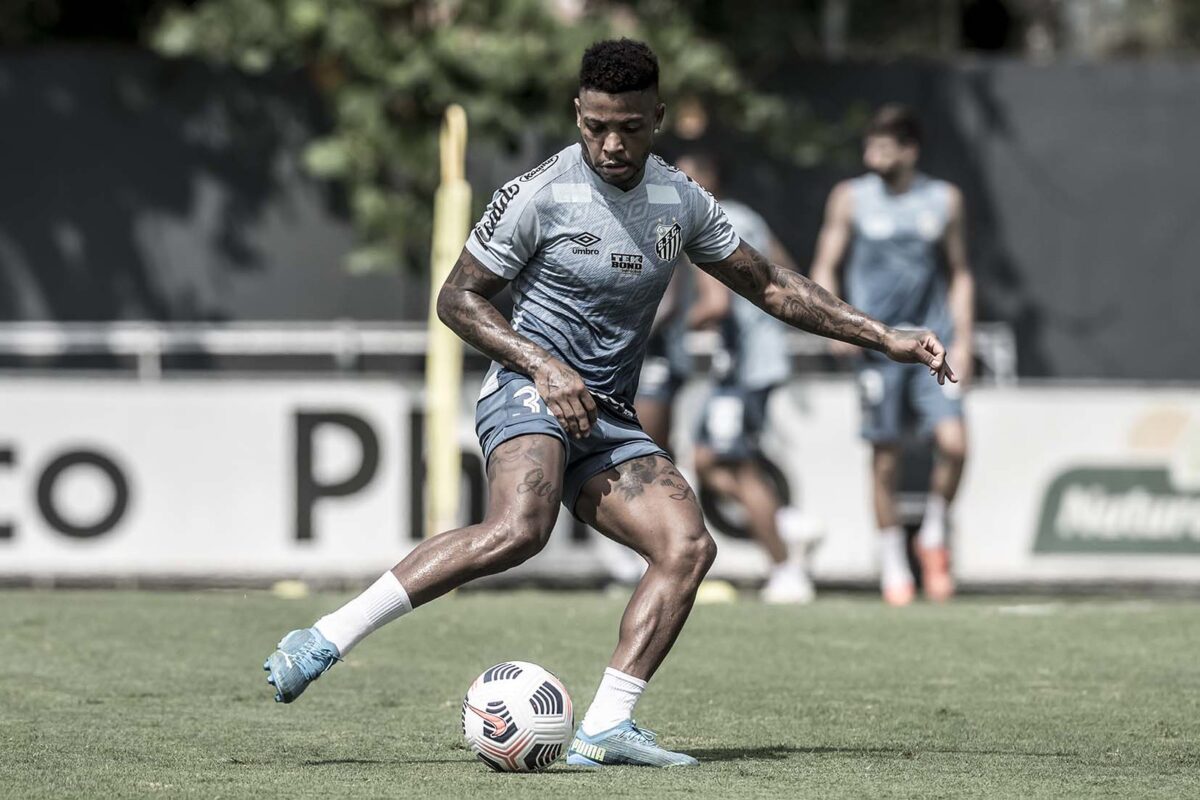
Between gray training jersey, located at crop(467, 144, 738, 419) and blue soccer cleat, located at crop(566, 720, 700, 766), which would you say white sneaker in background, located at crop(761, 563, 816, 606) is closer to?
gray training jersey, located at crop(467, 144, 738, 419)

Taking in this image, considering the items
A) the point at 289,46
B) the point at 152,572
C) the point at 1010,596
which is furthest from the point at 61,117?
the point at 1010,596

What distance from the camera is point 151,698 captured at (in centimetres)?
792

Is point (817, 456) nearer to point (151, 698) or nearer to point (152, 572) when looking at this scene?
point (152, 572)

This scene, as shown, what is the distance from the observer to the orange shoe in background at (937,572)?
1237cm

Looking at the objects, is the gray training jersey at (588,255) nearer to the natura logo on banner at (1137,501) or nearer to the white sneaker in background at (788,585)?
the white sneaker in background at (788,585)

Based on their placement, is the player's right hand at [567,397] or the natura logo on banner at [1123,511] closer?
the player's right hand at [567,397]

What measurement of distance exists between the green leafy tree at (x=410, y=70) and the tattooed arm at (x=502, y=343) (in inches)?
354

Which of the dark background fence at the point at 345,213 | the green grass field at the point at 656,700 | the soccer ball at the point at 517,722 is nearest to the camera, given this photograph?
the green grass field at the point at 656,700

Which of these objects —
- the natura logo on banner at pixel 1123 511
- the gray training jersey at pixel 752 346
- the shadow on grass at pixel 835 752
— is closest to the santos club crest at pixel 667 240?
A: the shadow on grass at pixel 835 752

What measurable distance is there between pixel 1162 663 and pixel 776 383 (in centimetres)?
374

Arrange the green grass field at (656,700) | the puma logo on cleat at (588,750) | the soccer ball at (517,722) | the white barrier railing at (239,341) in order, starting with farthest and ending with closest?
the white barrier railing at (239,341) < the puma logo on cleat at (588,750) < the soccer ball at (517,722) < the green grass field at (656,700)

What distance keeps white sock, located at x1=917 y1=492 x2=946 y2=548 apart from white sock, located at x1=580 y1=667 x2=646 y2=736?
598 centimetres

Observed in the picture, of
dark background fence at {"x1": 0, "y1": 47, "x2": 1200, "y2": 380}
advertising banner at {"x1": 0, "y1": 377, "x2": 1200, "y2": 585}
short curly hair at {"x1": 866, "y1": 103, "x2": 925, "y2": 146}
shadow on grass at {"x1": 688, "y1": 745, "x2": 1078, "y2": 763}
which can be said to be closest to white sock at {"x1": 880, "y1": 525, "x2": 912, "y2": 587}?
advertising banner at {"x1": 0, "y1": 377, "x2": 1200, "y2": 585}

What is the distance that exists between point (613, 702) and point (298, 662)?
37.2 inches
